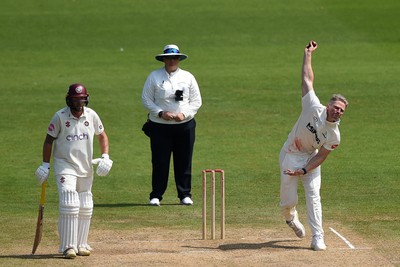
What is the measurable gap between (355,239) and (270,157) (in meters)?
5.69

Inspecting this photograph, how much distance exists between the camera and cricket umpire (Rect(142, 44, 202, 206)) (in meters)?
14.9

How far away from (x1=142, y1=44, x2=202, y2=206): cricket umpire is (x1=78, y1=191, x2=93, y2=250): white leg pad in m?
3.09

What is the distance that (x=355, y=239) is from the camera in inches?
495

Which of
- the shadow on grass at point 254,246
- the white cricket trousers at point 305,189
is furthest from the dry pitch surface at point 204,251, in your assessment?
the white cricket trousers at point 305,189

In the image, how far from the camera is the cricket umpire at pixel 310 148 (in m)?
11.9

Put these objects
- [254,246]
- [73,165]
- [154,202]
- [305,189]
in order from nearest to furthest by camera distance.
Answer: [73,165] → [305,189] → [254,246] → [154,202]

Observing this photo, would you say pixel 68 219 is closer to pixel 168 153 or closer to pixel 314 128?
pixel 314 128

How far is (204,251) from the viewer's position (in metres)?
12.0

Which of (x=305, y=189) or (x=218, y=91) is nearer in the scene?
(x=305, y=189)

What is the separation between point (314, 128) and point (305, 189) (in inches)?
27.5

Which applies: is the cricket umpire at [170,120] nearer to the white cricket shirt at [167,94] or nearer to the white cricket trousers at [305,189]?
the white cricket shirt at [167,94]

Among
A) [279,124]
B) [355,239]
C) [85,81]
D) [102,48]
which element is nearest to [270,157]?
[279,124]

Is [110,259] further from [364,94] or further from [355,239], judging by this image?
[364,94]

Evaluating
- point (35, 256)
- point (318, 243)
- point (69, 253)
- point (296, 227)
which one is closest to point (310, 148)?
point (296, 227)
